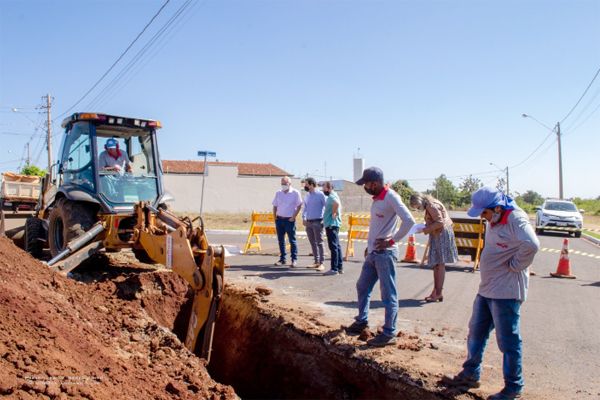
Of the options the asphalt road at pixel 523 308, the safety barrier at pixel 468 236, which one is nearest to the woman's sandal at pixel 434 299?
the asphalt road at pixel 523 308

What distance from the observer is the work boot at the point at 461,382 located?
4.56 meters

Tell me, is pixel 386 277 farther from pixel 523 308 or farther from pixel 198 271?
pixel 523 308

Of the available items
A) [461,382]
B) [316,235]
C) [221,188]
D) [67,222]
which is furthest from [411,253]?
[221,188]

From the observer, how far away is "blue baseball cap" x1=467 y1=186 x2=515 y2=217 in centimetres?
435

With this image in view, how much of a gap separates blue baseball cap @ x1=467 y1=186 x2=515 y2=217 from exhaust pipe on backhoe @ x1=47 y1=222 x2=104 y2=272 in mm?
5119

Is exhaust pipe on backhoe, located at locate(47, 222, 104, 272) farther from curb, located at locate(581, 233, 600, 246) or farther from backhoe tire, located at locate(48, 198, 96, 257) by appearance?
curb, located at locate(581, 233, 600, 246)

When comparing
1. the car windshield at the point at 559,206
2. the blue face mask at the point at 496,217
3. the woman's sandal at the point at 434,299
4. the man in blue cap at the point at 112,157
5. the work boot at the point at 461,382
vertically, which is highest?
the man in blue cap at the point at 112,157

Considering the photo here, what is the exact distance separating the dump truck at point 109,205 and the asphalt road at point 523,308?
2115mm

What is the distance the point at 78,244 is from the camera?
7195 mm

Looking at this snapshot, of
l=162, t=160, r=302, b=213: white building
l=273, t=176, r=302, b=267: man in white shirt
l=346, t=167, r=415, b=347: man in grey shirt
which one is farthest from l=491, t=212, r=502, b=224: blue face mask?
l=162, t=160, r=302, b=213: white building

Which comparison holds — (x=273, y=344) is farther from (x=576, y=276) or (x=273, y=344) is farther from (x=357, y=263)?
(x=576, y=276)

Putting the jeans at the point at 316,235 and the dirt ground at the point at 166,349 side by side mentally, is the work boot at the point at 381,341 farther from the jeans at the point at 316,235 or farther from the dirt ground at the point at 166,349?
the jeans at the point at 316,235

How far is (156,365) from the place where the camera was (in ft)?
16.4

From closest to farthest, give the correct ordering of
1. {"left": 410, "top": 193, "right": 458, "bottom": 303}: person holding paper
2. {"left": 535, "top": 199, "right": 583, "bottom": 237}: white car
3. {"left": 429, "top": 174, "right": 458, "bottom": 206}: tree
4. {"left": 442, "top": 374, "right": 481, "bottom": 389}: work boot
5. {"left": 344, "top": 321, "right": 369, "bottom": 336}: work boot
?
{"left": 442, "top": 374, "right": 481, "bottom": 389}: work boot
{"left": 344, "top": 321, "right": 369, "bottom": 336}: work boot
{"left": 410, "top": 193, "right": 458, "bottom": 303}: person holding paper
{"left": 535, "top": 199, "right": 583, "bottom": 237}: white car
{"left": 429, "top": 174, "right": 458, "bottom": 206}: tree
